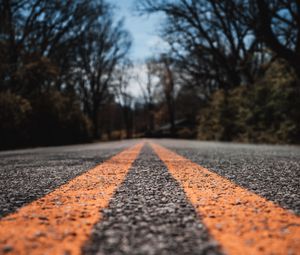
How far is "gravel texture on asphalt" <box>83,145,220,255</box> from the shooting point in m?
1.05

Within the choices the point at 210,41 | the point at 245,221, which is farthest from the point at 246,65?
the point at 245,221

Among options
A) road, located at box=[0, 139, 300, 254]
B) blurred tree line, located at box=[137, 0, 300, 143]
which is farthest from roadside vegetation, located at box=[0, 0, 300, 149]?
road, located at box=[0, 139, 300, 254]

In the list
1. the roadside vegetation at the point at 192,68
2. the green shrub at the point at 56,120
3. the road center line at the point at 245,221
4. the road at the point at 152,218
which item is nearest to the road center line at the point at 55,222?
the road at the point at 152,218

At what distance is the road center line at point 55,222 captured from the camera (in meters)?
1.08

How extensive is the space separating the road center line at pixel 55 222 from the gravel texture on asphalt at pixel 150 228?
A: 6 centimetres

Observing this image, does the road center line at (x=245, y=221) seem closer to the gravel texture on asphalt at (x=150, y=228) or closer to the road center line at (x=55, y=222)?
the gravel texture on asphalt at (x=150, y=228)

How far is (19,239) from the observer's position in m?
1.15

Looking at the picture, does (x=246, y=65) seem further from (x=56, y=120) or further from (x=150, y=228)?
(x=150, y=228)

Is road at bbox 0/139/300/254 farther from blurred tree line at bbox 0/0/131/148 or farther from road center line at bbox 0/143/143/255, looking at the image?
blurred tree line at bbox 0/0/131/148

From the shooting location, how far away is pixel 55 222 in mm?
1376

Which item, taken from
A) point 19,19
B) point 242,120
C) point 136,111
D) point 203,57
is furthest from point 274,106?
point 136,111

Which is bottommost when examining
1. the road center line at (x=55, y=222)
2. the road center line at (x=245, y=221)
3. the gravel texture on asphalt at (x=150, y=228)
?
the road center line at (x=245, y=221)

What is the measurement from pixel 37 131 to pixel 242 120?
424 inches

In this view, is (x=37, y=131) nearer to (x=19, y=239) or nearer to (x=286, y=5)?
(x=286, y=5)
